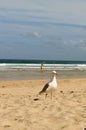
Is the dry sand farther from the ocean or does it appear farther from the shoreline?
the ocean

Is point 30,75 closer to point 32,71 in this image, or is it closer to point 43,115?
point 32,71

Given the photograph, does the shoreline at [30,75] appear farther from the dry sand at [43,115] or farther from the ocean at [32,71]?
the dry sand at [43,115]

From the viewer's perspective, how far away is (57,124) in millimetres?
7570

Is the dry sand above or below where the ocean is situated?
above

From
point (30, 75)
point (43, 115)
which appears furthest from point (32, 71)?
point (43, 115)

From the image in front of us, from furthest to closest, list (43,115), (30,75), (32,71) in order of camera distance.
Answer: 1. (32,71)
2. (30,75)
3. (43,115)

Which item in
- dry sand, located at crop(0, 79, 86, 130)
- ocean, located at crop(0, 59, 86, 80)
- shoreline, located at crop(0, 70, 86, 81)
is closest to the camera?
dry sand, located at crop(0, 79, 86, 130)

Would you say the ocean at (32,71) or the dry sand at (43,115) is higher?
the dry sand at (43,115)

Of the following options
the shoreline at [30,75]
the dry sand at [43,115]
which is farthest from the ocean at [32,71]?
the dry sand at [43,115]

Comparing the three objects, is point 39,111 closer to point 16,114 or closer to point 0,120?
point 16,114

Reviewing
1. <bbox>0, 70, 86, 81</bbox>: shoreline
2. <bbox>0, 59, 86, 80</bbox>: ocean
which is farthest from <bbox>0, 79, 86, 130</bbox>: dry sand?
<bbox>0, 59, 86, 80</bbox>: ocean

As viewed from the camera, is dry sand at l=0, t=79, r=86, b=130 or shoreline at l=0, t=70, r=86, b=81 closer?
dry sand at l=0, t=79, r=86, b=130

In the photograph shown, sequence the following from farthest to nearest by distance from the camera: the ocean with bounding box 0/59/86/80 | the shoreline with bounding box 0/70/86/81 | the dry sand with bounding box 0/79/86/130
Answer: the ocean with bounding box 0/59/86/80, the shoreline with bounding box 0/70/86/81, the dry sand with bounding box 0/79/86/130

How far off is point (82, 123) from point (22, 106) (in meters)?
2.52
